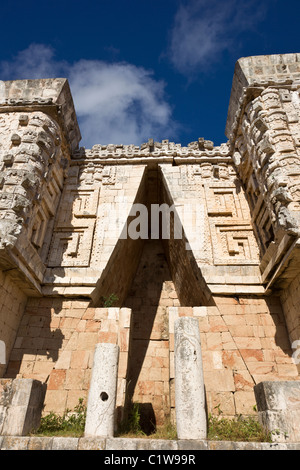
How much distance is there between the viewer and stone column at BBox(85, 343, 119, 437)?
4207mm

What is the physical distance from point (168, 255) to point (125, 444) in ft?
23.5

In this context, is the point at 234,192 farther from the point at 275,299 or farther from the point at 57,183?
the point at 57,183

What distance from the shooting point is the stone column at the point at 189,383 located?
4172 millimetres

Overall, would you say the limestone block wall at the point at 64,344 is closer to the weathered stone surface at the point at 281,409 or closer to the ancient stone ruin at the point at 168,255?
the ancient stone ruin at the point at 168,255

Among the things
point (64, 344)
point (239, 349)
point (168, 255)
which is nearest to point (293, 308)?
point (239, 349)

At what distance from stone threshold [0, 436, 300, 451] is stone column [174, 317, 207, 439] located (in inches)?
9.4

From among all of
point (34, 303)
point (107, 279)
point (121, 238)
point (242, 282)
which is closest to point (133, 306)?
point (107, 279)

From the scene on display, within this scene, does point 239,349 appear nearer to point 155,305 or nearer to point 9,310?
point 155,305

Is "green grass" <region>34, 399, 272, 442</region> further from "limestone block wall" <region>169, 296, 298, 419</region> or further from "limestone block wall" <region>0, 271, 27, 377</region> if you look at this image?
"limestone block wall" <region>0, 271, 27, 377</region>

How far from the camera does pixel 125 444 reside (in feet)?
12.8

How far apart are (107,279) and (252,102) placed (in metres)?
6.31

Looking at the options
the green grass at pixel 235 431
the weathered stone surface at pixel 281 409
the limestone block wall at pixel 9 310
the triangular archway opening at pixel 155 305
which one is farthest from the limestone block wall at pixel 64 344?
the weathered stone surface at pixel 281 409

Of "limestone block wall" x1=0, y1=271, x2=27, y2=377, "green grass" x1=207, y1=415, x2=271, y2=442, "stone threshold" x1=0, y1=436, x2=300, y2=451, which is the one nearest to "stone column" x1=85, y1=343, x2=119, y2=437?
"stone threshold" x1=0, y1=436, x2=300, y2=451

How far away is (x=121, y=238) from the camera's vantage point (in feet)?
27.3
